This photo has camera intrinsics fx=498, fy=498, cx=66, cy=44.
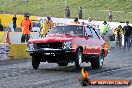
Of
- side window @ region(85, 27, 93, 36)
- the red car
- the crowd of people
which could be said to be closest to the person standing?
the crowd of people

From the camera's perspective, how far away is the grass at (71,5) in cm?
5419

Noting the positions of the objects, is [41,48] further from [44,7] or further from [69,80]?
[44,7]

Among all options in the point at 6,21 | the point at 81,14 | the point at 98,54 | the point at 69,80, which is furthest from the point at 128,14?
the point at 69,80

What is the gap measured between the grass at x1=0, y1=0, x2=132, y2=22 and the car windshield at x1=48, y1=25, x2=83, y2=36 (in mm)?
35035

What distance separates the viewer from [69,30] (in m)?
17.3

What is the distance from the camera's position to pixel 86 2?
66.8 m

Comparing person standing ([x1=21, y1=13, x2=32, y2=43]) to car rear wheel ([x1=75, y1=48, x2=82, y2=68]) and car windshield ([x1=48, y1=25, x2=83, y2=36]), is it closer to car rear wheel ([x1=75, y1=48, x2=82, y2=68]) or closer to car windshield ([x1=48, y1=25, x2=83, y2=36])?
car windshield ([x1=48, y1=25, x2=83, y2=36])

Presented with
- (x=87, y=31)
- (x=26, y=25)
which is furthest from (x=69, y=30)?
(x=26, y=25)

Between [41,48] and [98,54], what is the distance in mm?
2769

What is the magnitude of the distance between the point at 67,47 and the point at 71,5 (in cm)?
4868

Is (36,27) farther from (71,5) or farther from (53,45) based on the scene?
(53,45)

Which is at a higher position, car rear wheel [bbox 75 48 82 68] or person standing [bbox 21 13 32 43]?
person standing [bbox 21 13 32 43]

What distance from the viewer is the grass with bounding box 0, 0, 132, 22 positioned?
54188 millimetres

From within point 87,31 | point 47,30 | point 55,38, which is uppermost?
point 87,31
